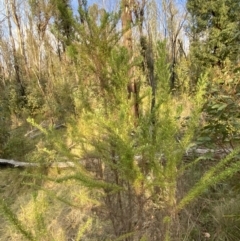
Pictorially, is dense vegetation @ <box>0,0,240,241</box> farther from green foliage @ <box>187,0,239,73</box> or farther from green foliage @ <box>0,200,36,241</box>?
green foliage @ <box>187,0,239,73</box>

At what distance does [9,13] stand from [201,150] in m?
10.1

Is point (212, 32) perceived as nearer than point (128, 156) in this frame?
No

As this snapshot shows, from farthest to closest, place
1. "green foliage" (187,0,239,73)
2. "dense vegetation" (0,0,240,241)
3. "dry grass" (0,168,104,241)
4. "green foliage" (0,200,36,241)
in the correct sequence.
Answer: "green foliage" (187,0,239,73) < "dry grass" (0,168,104,241) < "dense vegetation" (0,0,240,241) < "green foliage" (0,200,36,241)

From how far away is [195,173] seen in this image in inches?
99.0

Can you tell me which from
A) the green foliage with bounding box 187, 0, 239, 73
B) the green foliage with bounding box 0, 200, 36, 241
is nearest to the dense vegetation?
the green foliage with bounding box 0, 200, 36, 241

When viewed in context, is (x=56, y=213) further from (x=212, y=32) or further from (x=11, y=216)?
(x=212, y=32)

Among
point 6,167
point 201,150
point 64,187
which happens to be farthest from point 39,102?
point 201,150

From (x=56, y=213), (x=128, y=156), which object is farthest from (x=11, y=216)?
(x=56, y=213)

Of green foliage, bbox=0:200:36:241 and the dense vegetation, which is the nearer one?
green foliage, bbox=0:200:36:241

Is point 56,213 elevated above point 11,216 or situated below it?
below

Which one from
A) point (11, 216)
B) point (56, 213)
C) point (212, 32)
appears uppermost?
point (212, 32)

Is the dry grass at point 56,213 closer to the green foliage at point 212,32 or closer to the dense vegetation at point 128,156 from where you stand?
the dense vegetation at point 128,156

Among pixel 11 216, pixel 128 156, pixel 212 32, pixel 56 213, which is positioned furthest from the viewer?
pixel 212 32

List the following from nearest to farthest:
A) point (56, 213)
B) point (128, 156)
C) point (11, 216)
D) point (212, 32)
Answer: point (11, 216)
point (128, 156)
point (56, 213)
point (212, 32)
